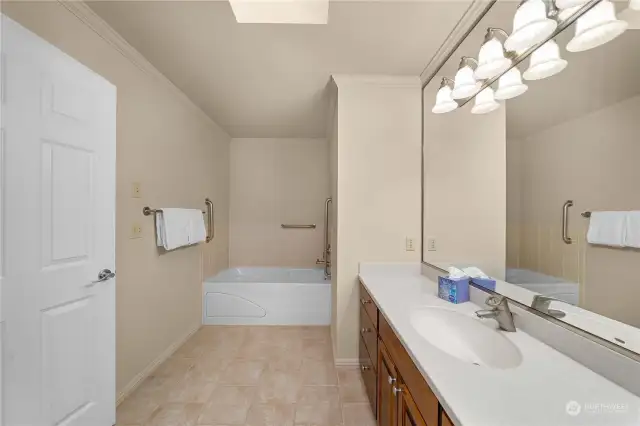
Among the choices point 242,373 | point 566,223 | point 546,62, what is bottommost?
point 242,373

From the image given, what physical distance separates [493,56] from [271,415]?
2.31 meters

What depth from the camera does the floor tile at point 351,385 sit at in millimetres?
1891

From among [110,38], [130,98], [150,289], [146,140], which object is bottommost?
[150,289]

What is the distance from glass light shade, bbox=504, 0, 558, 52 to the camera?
105cm

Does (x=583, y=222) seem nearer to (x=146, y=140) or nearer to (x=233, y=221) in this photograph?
(x=146, y=140)

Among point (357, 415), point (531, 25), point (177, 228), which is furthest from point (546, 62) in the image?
point (177, 228)

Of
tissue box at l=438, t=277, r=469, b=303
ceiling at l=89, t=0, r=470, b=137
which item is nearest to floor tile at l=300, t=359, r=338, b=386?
tissue box at l=438, t=277, r=469, b=303

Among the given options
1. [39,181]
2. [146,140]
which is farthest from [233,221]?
[39,181]

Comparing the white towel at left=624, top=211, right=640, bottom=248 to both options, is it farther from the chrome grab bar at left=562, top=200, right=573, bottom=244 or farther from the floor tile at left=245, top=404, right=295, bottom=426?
the floor tile at left=245, top=404, right=295, bottom=426

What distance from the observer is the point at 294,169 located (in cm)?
417

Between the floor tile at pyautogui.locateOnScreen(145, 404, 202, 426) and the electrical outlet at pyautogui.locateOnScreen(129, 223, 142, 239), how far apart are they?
3.75 feet

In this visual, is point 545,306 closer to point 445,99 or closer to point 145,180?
point 445,99

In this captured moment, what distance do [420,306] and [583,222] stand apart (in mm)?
754

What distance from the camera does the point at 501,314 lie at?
3.75ft
